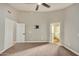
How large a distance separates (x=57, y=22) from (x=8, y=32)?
176 cm

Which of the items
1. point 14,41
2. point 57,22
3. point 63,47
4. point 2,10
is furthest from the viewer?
point 57,22

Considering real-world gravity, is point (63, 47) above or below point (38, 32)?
below

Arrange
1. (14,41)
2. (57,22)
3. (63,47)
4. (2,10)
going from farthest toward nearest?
(57,22) < (63,47) < (2,10) < (14,41)

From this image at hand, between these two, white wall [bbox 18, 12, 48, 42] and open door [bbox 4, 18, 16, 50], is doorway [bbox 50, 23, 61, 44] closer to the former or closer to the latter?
white wall [bbox 18, 12, 48, 42]

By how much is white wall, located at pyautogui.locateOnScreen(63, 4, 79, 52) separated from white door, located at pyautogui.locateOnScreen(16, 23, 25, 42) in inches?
55.4

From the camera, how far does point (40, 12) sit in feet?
12.9

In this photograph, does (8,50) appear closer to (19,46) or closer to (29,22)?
(19,46)

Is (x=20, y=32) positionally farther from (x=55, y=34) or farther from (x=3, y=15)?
(x=55, y=34)

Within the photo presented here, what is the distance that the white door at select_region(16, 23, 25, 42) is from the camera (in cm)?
360

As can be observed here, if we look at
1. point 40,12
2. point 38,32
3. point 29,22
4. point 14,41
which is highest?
point 40,12

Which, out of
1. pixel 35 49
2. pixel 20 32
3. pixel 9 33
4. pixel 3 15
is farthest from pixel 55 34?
pixel 3 15

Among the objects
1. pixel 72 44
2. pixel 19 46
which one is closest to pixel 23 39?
pixel 19 46

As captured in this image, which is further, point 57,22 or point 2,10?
point 57,22

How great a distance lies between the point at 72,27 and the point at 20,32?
190cm
